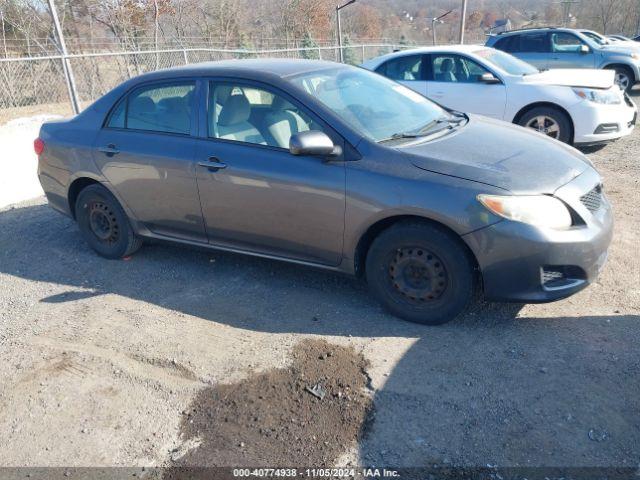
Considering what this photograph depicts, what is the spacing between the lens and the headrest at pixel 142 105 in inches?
178

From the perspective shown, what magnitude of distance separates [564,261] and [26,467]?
3109mm

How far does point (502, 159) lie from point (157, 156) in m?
2.58

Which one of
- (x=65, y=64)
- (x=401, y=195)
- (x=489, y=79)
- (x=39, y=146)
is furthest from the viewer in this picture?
(x=65, y=64)

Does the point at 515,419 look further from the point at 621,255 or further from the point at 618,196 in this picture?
the point at 618,196

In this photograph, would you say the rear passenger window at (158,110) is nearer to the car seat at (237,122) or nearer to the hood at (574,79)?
the car seat at (237,122)

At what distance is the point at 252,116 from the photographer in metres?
4.04

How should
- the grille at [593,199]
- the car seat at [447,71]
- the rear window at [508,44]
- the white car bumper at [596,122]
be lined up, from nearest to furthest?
the grille at [593,199], the white car bumper at [596,122], the car seat at [447,71], the rear window at [508,44]

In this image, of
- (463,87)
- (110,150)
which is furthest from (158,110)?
(463,87)

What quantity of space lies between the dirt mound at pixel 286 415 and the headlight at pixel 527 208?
120cm

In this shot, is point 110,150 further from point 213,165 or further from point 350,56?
point 350,56

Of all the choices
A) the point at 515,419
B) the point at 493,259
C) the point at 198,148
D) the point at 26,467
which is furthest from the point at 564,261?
the point at 26,467

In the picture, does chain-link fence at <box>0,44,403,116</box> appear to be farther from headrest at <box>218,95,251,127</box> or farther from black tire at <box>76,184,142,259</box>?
headrest at <box>218,95,251,127</box>

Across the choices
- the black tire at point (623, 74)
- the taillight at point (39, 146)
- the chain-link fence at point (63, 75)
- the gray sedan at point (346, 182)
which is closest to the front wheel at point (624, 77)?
the black tire at point (623, 74)

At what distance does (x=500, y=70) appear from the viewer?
811 centimetres
